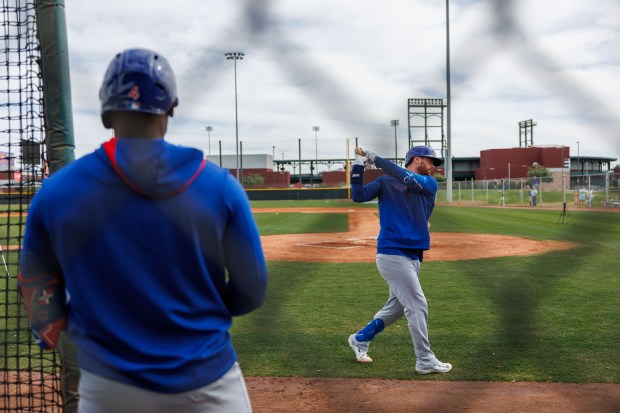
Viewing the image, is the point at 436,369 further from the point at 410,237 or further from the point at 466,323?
the point at 466,323

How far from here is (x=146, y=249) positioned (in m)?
1.53

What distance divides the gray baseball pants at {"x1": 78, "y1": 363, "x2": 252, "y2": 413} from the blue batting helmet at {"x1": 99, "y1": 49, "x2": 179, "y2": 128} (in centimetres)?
63

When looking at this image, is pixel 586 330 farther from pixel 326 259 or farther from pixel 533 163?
pixel 326 259

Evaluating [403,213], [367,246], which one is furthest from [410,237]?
[367,246]

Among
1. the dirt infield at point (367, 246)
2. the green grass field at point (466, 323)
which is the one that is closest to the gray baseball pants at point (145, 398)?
the green grass field at point (466, 323)

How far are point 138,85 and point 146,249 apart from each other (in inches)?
14.6

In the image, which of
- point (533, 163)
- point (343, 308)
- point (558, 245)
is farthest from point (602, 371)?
Result: point (558, 245)

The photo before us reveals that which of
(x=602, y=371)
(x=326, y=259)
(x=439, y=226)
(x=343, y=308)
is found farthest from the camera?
(x=439, y=226)

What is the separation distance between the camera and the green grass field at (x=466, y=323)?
192 inches

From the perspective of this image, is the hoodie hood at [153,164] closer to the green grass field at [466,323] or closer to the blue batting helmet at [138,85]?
the blue batting helmet at [138,85]

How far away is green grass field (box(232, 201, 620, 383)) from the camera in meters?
4.88

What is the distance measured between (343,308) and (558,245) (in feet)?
26.5

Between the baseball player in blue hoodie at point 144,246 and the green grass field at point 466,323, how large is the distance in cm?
146

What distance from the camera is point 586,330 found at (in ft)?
19.8
